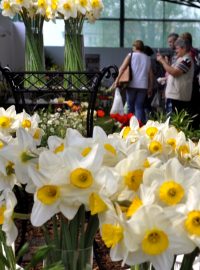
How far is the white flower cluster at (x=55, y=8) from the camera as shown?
6.90ft

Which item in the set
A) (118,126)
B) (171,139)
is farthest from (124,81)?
(171,139)

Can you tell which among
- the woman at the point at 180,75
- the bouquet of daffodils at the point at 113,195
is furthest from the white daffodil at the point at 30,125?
the woman at the point at 180,75

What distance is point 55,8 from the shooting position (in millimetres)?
2100

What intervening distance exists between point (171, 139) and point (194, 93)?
14.8ft

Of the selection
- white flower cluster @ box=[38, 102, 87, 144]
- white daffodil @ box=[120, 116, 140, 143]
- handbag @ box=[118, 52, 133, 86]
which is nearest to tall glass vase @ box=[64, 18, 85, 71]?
white flower cluster @ box=[38, 102, 87, 144]

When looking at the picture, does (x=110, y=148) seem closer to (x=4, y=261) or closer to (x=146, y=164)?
(x=146, y=164)

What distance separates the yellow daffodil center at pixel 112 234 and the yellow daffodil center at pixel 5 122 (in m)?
0.51

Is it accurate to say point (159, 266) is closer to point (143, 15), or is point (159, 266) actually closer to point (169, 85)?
point (169, 85)

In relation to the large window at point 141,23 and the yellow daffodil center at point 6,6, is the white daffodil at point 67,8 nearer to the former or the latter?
the yellow daffodil center at point 6,6

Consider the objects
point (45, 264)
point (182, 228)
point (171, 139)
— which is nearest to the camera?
point (182, 228)

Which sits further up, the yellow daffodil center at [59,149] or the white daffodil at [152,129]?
the yellow daffodil center at [59,149]

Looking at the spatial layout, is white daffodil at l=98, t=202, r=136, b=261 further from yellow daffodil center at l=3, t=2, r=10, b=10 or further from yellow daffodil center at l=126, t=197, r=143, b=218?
yellow daffodil center at l=3, t=2, r=10, b=10

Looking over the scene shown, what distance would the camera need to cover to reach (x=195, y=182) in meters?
0.56

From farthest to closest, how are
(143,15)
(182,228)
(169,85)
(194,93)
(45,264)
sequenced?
(143,15) → (194,93) → (169,85) → (45,264) → (182,228)
